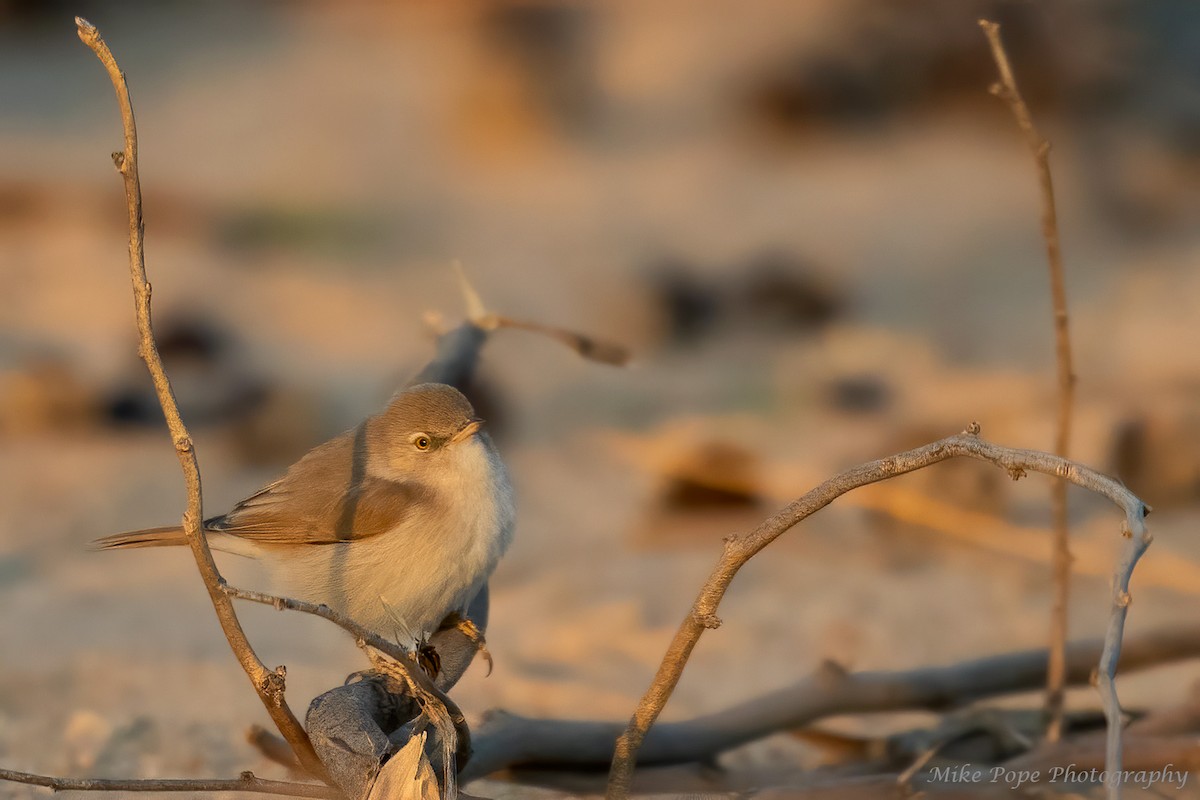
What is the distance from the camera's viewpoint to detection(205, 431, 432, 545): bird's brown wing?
3.34 metres

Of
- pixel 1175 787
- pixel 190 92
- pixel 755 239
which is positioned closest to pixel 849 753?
pixel 1175 787

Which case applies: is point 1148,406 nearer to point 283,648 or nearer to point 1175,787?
point 1175,787

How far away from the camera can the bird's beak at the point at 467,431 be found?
351 centimetres

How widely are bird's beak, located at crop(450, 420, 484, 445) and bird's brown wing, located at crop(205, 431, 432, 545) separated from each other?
0.17m

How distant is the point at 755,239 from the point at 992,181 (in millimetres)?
2156

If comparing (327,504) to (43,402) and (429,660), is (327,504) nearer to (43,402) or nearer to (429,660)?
(429,660)

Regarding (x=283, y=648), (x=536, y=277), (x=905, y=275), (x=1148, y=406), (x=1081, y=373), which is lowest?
(x=283, y=648)

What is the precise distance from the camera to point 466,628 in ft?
10.7

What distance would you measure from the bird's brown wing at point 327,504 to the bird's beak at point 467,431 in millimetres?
167

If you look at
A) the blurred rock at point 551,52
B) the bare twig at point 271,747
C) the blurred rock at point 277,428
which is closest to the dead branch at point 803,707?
the bare twig at point 271,747

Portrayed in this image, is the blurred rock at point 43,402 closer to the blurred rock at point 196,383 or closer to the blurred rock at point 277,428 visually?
the blurred rock at point 196,383

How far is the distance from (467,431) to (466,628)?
549 mm

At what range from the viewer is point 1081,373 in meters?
7.40

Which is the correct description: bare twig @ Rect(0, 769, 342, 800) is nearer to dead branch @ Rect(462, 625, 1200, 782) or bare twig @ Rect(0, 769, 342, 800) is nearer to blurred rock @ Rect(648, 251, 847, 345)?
dead branch @ Rect(462, 625, 1200, 782)
